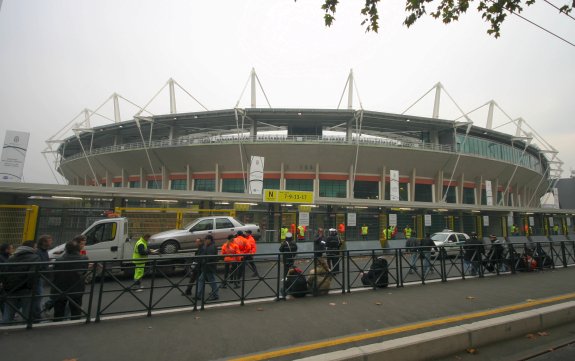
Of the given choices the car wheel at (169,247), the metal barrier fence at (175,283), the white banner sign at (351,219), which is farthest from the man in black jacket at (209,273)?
the white banner sign at (351,219)

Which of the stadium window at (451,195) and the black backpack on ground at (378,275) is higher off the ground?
the stadium window at (451,195)

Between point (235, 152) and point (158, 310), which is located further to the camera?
point (235, 152)

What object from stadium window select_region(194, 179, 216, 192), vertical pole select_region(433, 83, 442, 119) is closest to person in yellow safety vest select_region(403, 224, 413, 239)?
stadium window select_region(194, 179, 216, 192)

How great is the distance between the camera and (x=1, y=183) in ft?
43.7

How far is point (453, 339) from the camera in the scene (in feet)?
13.6

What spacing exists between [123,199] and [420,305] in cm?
1400

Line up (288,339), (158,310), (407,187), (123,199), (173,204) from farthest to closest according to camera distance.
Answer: (407,187) → (173,204) → (123,199) → (158,310) → (288,339)

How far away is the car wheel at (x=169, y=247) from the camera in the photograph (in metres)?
10.8

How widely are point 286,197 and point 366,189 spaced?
71.9ft

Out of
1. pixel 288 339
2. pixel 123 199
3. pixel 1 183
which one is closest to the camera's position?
pixel 288 339

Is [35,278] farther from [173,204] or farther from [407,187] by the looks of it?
[407,187]

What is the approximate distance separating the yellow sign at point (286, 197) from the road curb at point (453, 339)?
11.0 metres

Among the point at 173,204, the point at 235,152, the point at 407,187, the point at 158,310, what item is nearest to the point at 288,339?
the point at 158,310

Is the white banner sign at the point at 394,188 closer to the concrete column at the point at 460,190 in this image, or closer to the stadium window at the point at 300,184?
the stadium window at the point at 300,184
